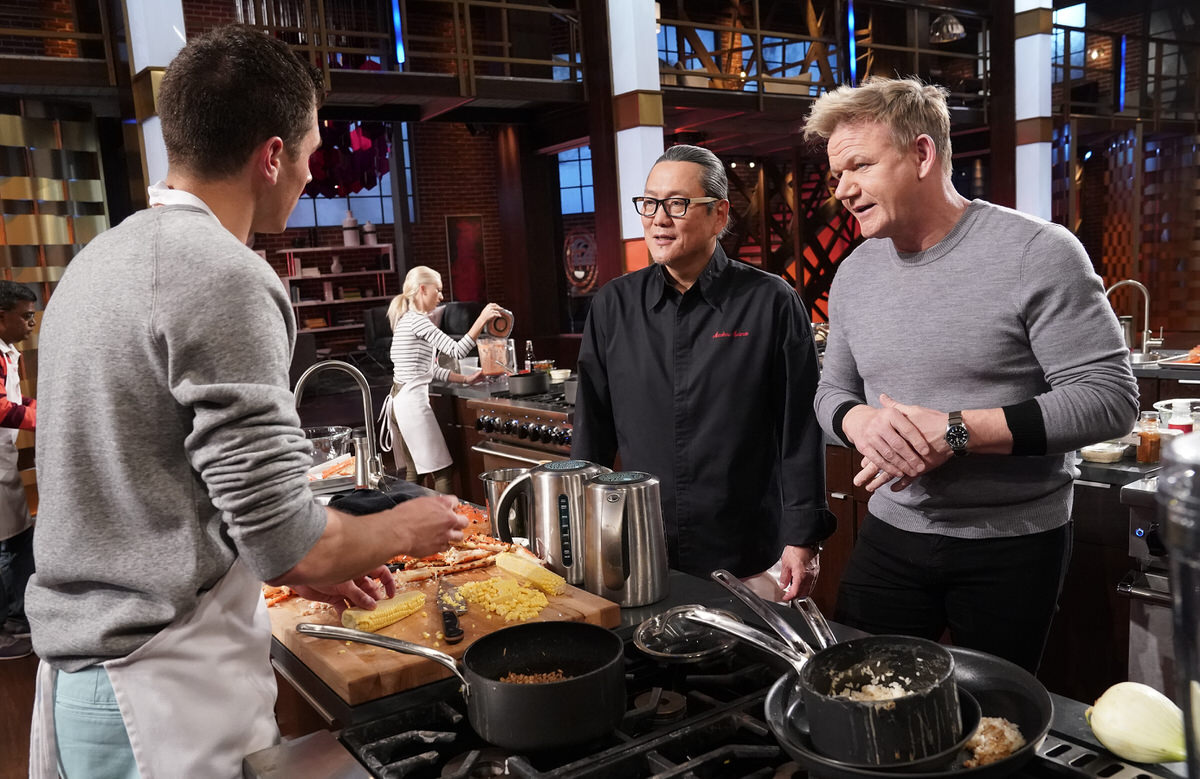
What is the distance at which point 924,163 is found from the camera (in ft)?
6.40

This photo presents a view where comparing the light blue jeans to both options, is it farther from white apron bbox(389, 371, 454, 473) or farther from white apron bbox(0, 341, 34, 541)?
white apron bbox(389, 371, 454, 473)

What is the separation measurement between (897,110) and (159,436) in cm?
154

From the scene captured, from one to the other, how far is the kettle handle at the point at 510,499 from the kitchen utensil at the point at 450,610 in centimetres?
15

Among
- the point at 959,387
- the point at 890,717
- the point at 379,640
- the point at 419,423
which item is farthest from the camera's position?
the point at 419,423

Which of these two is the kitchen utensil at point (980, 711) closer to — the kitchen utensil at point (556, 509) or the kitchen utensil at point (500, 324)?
the kitchen utensil at point (556, 509)

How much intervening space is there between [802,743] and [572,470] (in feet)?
2.87

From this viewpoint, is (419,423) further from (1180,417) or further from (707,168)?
Answer: (1180,417)

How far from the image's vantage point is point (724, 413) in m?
2.39

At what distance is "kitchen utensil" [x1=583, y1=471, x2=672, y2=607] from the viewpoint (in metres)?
1.65

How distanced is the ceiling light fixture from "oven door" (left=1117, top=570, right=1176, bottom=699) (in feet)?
35.0

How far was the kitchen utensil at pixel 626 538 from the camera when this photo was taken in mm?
1650

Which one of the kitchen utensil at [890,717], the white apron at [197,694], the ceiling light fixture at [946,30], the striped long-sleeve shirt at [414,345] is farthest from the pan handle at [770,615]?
the ceiling light fixture at [946,30]

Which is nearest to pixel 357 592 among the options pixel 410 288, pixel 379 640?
pixel 379 640

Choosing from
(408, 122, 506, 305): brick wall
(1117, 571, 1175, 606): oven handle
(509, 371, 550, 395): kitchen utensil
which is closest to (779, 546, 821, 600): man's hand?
(1117, 571, 1175, 606): oven handle
